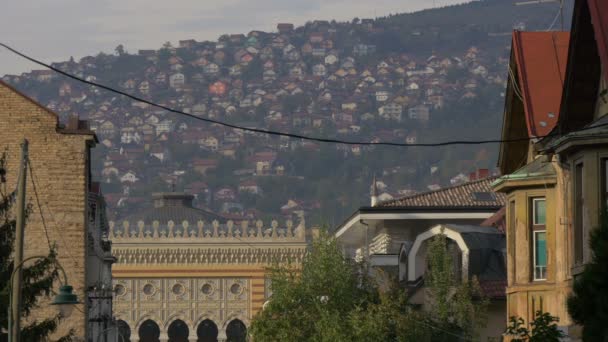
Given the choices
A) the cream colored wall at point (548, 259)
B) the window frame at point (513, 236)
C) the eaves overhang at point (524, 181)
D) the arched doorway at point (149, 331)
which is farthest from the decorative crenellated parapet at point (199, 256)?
the eaves overhang at point (524, 181)

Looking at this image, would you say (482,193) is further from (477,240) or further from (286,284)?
(477,240)

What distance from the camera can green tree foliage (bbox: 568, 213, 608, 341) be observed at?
67.5ft

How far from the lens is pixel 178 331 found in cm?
15525

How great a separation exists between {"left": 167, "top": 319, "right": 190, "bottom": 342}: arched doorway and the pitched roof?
84.3 meters

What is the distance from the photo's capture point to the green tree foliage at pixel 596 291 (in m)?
20.6

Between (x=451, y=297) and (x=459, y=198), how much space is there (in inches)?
953

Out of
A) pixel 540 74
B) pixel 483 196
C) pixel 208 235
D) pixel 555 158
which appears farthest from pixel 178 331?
pixel 555 158

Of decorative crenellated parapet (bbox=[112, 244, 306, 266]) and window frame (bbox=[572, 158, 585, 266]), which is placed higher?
decorative crenellated parapet (bbox=[112, 244, 306, 266])

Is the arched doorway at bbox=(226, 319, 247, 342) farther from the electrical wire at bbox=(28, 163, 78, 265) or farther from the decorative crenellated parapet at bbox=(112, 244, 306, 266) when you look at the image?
the electrical wire at bbox=(28, 163, 78, 265)

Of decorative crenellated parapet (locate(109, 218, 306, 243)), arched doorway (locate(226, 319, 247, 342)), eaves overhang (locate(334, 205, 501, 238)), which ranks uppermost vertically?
decorative crenellated parapet (locate(109, 218, 306, 243))

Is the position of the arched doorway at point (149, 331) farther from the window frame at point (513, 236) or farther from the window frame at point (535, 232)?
the window frame at point (535, 232)

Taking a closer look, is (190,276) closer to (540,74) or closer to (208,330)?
(208,330)

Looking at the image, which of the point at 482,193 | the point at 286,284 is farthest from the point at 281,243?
the point at 286,284

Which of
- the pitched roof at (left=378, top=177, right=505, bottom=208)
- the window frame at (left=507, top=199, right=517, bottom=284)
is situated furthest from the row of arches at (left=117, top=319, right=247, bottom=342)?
the window frame at (left=507, top=199, right=517, bottom=284)
